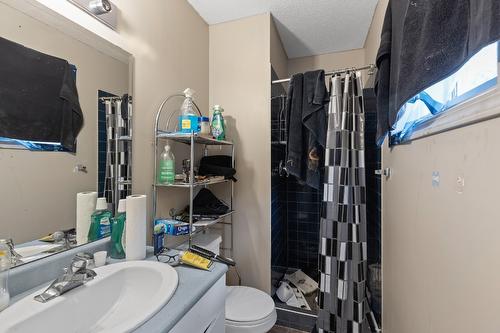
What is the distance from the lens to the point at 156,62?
133 centimetres

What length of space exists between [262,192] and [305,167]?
0.38 meters

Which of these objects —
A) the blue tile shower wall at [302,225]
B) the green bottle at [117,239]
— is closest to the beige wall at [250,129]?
the blue tile shower wall at [302,225]

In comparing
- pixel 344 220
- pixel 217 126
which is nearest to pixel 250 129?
pixel 217 126

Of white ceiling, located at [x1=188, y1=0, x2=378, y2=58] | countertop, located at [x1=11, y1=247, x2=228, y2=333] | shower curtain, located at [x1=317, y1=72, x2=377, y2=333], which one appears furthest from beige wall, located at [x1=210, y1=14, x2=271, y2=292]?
countertop, located at [x1=11, y1=247, x2=228, y2=333]

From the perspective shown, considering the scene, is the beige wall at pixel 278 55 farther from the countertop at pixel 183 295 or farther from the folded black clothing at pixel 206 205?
the countertop at pixel 183 295

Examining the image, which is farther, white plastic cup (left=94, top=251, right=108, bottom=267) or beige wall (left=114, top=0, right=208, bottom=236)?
beige wall (left=114, top=0, right=208, bottom=236)

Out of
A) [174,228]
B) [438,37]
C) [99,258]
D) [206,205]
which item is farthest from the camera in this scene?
[206,205]

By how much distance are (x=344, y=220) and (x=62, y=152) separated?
4.71ft

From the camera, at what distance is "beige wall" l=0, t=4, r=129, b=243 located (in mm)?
729

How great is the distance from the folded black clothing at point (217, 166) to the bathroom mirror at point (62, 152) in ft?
1.80

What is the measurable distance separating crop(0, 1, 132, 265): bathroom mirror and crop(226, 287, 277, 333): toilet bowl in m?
0.88

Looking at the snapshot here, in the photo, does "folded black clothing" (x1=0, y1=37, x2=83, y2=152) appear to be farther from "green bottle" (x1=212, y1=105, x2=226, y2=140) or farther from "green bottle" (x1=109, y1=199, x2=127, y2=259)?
"green bottle" (x1=212, y1=105, x2=226, y2=140)

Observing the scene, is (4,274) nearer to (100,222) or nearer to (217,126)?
(100,222)

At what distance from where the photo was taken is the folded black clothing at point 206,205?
150cm
